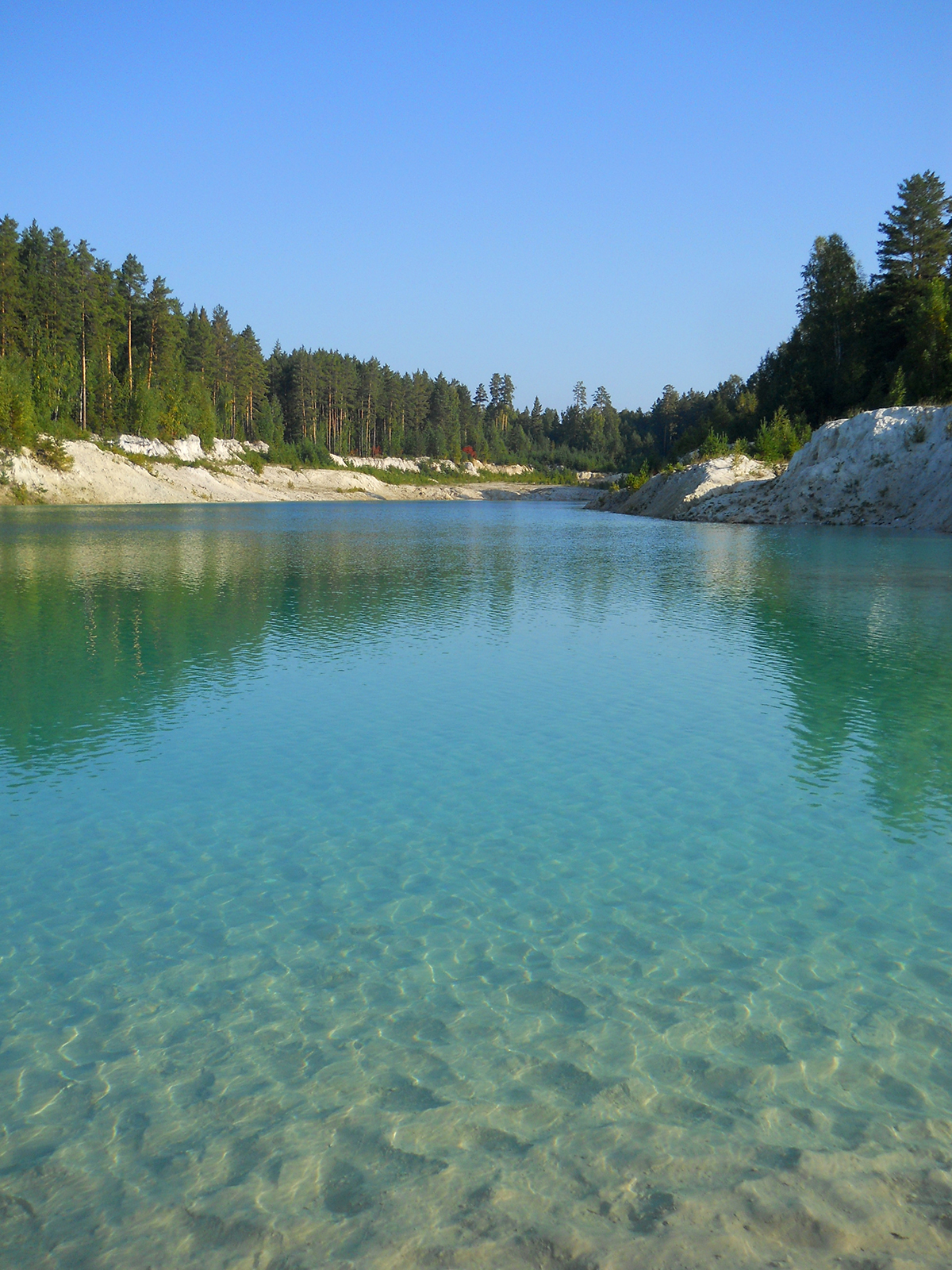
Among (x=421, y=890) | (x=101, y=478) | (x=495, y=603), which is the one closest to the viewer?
(x=421, y=890)

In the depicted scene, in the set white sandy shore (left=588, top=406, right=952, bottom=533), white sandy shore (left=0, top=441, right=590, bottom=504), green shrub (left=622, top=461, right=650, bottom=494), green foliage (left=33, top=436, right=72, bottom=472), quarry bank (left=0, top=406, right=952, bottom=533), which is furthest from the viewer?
green shrub (left=622, top=461, right=650, bottom=494)

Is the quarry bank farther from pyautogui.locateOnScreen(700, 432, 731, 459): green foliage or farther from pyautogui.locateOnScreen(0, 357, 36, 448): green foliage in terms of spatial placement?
pyautogui.locateOnScreen(700, 432, 731, 459): green foliage

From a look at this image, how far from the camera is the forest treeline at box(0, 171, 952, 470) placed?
69.9 metres

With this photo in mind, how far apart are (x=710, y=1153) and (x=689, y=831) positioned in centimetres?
467

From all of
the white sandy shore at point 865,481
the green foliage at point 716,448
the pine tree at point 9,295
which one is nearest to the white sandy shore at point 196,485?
the pine tree at point 9,295

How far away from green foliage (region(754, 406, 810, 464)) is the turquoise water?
5624 cm

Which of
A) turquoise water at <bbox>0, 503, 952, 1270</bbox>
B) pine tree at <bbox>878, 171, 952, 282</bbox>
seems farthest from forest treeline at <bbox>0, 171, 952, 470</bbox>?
turquoise water at <bbox>0, 503, 952, 1270</bbox>

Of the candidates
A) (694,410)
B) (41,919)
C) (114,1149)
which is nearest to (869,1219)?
(114,1149)

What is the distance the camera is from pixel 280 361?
6457 inches

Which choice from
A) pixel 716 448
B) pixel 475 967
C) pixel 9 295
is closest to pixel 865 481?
pixel 716 448

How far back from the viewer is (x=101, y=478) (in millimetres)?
86500

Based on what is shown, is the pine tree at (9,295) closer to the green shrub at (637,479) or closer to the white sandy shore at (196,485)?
the white sandy shore at (196,485)

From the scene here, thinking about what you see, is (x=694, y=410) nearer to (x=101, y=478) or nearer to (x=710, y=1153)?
(x=101, y=478)

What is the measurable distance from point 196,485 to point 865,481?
242 feet
